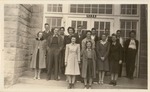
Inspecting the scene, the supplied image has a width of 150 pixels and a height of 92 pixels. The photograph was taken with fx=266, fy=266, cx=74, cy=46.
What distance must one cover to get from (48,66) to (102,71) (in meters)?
0.68

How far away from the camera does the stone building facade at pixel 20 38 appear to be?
314cm

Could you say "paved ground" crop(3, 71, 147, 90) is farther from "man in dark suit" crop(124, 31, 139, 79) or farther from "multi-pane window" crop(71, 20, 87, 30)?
"multi-pane window" crop(71, 20, 87, 30)

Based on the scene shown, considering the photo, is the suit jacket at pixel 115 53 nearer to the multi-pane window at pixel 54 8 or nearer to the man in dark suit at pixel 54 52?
the man in dark suit at pixel 54 52

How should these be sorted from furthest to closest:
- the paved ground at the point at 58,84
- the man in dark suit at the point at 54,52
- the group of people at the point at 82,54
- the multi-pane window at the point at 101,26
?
the multi-pane window at the point at 101,26 → the man in dark suit at the point at 54,52 → the group of people at the point at 82,54 → the paved ground at the point at 58,84

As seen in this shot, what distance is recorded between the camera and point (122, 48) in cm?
336

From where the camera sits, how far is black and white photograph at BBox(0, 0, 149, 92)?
3164mm

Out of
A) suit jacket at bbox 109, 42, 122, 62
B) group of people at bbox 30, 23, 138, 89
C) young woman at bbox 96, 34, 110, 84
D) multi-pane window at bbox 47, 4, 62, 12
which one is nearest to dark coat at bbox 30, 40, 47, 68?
group of people at bbox 30, 23, 138, 89

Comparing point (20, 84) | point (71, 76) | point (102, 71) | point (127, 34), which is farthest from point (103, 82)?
point (20, 84)

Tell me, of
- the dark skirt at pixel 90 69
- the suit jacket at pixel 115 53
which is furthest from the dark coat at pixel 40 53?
the suit jacket at pixel 115 53

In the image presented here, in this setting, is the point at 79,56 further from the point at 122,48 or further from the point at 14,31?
the point at 14,31

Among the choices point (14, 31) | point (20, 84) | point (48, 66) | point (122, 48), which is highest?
point (14, 31)

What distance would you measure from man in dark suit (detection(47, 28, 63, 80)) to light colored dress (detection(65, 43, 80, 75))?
5.2 inches

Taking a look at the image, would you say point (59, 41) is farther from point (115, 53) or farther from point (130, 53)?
point (130, 53)

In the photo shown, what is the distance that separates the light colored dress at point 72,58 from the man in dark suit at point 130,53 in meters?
0.63
